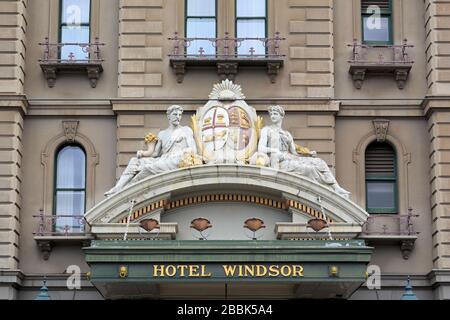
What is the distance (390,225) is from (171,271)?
21.0ft

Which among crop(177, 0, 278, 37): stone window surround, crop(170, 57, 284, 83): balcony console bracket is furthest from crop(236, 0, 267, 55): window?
crop(170, 57, 284, 83): balcony console bracket

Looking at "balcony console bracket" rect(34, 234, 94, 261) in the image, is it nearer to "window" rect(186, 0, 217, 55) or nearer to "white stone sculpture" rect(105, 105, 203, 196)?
"white stone sculpture" rect(105, 105, 203, 196)

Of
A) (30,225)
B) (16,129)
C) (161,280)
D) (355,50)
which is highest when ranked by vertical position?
(355,50)

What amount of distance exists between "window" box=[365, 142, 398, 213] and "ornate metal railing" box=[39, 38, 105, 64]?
691 cm

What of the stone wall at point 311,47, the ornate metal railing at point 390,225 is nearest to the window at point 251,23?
the stone wall at point 311,47

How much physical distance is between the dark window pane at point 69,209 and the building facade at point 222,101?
35 millimetres

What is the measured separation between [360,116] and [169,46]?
485cm

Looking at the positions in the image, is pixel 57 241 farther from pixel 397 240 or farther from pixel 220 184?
pixel 397 240

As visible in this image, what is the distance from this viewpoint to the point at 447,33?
101 feet

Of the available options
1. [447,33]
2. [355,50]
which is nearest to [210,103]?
[355,50]

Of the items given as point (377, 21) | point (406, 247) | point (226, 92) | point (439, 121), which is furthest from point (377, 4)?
point (406, 247)

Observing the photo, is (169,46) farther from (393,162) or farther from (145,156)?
(393,162)

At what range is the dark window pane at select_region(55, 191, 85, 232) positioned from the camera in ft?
99.5

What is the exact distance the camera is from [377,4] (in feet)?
105
